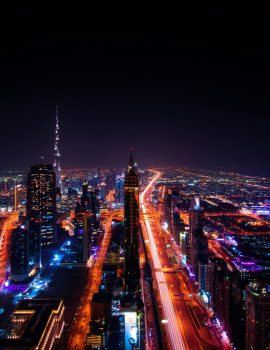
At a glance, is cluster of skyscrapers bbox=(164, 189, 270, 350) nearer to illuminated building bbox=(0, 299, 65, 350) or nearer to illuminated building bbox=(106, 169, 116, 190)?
illuminated building bbox=(0, 299, 65, 350)

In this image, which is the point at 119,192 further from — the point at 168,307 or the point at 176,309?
A: the point at 176,309

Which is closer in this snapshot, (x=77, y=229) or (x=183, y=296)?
(x=183, y=296)

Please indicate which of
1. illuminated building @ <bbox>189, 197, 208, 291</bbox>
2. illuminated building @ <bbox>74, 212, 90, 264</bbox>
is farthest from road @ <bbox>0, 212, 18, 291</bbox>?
illuminated building @ <bbox>189, 197, 208, 291</bbox>

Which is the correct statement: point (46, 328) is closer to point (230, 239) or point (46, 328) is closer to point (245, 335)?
point (245, 335)

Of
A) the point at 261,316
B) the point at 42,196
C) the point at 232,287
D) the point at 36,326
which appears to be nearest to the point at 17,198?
the point at 42,196

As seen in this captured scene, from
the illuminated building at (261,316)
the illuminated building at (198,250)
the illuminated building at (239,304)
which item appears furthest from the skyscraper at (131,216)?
the illuminated building at (261,316)

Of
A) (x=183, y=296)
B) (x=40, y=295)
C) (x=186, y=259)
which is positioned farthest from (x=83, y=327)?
(x=186, y=259)
